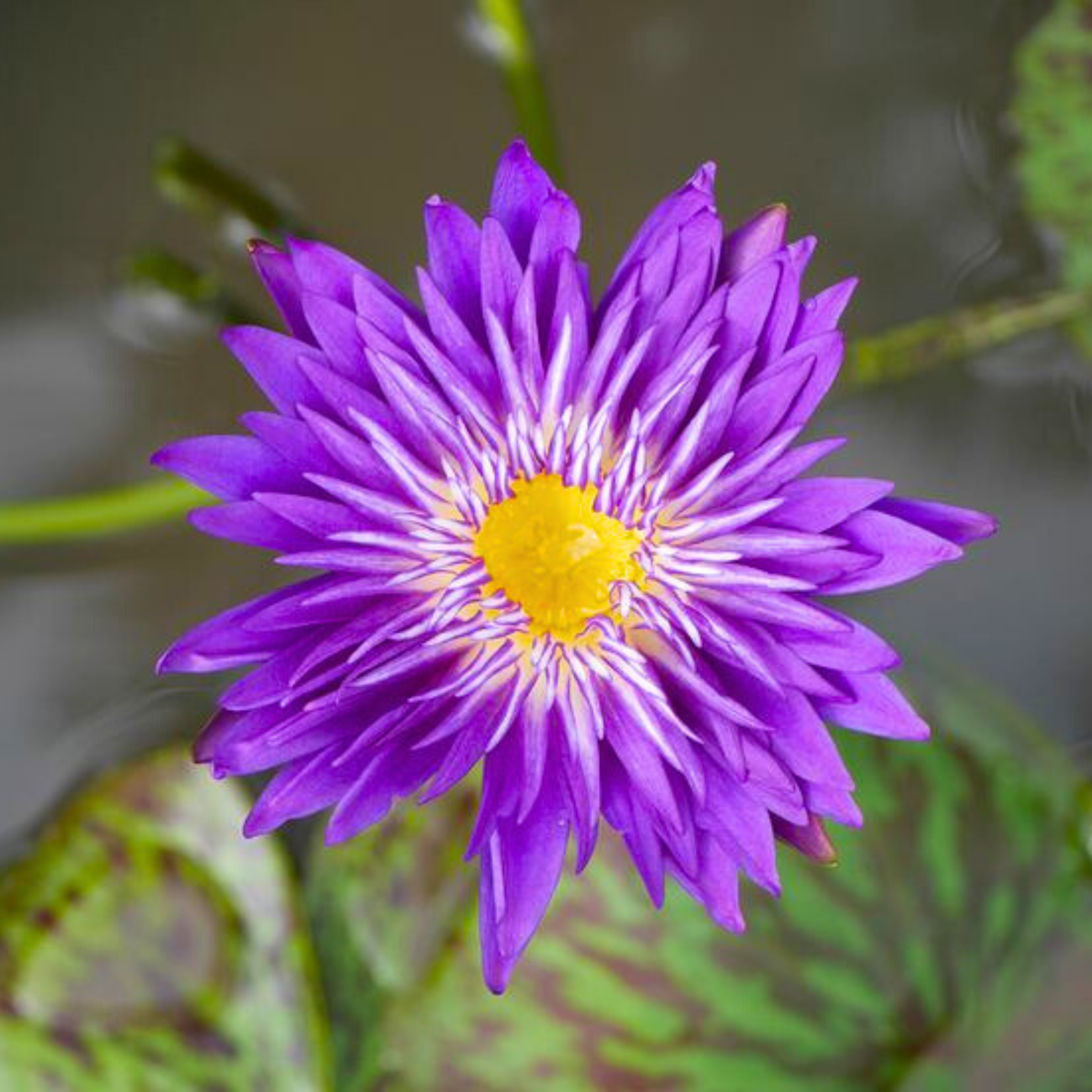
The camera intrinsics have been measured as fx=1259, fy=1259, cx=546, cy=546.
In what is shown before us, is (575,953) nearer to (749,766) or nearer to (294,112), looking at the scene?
(749,766)

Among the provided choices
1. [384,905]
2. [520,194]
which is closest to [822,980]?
[384,905]

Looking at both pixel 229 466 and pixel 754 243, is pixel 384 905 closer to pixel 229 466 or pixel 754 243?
pixel 229 466

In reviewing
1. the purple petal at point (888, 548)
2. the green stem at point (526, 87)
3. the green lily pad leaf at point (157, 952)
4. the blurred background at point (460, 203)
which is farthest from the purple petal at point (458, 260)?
the blurred background at point (460, 203)

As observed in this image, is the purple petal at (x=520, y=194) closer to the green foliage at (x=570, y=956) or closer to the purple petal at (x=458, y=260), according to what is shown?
the purple petal at (x=458, y=260)

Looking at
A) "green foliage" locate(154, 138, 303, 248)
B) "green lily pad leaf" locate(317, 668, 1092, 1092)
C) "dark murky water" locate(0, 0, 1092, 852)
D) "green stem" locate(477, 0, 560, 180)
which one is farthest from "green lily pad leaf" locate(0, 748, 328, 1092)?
"green stem" locate(477, 0, 560, 180)

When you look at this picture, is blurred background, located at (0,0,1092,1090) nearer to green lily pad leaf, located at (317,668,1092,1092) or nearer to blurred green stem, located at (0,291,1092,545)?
blurred green stem, located at (0,291,1092,545)

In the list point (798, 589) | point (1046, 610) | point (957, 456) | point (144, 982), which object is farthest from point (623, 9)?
point (144, 982)
